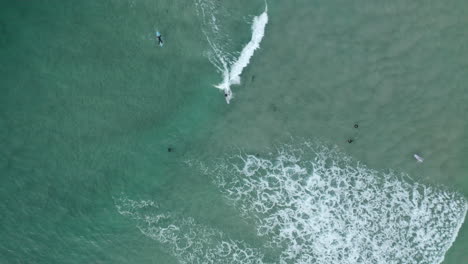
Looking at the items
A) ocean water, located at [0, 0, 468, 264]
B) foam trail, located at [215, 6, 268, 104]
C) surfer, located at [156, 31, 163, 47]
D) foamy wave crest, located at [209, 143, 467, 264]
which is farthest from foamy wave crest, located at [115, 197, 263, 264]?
surfer, located at [156, 31, 163, 47]

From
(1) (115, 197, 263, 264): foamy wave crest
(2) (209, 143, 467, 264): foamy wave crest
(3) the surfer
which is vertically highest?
(3) the surfer

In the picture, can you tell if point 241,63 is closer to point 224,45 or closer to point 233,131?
point 224,45

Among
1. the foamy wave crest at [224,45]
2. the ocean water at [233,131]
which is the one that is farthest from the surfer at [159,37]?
the foamy wave crest at [224,45]

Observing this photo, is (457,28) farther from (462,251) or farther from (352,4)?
(462,251)

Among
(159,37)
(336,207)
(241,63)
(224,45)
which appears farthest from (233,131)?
(336,207)

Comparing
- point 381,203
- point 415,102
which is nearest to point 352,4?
point 415,102

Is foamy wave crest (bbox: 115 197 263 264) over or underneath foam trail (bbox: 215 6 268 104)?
underneath

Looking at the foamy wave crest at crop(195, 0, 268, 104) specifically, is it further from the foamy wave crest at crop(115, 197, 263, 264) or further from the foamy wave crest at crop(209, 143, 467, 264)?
the foamy wave crest at crop(115, 197, 263, 264)
